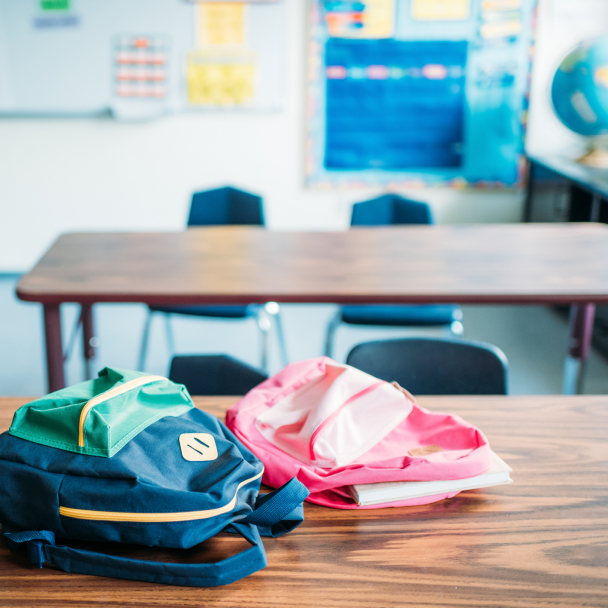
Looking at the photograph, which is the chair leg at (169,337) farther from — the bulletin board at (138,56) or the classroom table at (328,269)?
the bulletin board at (138,56)

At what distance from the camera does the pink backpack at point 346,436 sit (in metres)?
0.86

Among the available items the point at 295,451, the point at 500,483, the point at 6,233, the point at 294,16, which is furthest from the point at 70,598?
the point at 6,233

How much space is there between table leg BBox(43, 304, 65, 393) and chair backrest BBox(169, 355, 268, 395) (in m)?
0.50

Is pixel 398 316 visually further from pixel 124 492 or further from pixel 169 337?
pixel 124 492

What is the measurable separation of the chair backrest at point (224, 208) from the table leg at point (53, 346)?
1.02 m

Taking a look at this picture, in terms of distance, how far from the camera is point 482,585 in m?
0.71

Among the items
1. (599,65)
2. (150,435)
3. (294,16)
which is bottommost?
(150,435)

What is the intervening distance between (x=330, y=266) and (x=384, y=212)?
2.74ft

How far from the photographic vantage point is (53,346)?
1729 mm

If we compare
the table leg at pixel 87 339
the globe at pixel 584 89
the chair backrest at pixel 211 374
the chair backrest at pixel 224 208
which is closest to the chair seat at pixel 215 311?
the table leg at pixel 87 339

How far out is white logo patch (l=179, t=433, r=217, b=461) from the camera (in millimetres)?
802


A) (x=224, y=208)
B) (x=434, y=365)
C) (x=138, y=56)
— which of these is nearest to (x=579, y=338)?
(x=434, y=365)

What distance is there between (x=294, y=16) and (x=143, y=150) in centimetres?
111

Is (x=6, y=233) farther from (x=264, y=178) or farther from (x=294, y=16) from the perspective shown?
(x=294, y=16)
